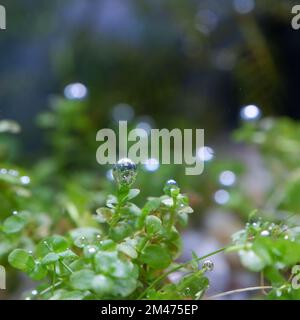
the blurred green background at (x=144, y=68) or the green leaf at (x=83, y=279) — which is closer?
the green leaf at (x=83, y=279)

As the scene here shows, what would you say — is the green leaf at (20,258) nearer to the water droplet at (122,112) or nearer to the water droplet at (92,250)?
the water droplet at (92,250)

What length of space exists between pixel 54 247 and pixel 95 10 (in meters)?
1.23

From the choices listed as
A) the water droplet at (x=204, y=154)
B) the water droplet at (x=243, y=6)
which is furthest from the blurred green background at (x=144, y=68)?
the water droplet at (x=204, y=154)

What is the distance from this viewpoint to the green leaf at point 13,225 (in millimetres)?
653

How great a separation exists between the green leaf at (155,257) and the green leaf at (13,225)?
187 millimetres

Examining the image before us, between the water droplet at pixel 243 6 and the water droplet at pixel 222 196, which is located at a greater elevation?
the water droplet at pixel 243 6

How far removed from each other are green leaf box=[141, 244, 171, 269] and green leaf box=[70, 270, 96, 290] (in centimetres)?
9

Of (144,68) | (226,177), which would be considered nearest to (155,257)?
(226,177)

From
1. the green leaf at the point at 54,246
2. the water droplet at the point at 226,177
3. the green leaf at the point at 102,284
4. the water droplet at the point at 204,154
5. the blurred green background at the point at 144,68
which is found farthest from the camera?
the blurred green background at the point at 144,68

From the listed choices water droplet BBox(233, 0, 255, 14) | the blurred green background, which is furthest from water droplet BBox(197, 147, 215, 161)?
water droplet BBox(233, 0, 255, 14)

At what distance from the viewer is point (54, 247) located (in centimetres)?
57

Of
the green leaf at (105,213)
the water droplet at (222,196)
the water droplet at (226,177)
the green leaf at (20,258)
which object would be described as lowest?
the green leaf at (20,258)

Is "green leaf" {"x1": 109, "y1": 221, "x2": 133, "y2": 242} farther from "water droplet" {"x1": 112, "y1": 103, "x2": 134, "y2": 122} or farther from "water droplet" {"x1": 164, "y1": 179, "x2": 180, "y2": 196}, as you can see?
"water droplet" {"x1": 112, "y1": 103, "x2": 134, "y2": 122}
